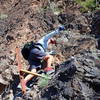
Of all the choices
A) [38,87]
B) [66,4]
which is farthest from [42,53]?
[66,4]

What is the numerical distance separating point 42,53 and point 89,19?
2.71 m

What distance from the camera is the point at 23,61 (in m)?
11.1

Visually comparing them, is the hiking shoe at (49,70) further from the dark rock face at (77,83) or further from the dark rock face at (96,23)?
the dark rock face at (96,23)

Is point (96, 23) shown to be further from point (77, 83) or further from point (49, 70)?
point (77, 83)

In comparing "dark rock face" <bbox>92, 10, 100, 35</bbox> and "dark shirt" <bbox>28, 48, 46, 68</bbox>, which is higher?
"dark rock face" <bbox>92, 10, 100, 35</bbox>

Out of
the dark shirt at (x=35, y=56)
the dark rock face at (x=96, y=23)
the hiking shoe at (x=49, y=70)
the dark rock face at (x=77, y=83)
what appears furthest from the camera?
the dark rock face at (x=96, y=23)

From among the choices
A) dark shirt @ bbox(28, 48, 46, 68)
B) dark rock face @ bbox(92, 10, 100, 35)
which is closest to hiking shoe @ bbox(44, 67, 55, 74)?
Result: dark shirt @ bbox(28, 48, 46, 68)

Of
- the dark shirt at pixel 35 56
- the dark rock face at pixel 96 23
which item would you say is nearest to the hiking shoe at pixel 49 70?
the dark shirt at pixel 35 56

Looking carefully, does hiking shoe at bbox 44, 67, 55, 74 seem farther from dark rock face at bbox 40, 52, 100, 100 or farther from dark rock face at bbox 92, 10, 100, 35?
dark rock face at bbox 92, 10, 100, 35

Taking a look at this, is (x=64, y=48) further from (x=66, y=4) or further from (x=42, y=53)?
(x=66, y=4)

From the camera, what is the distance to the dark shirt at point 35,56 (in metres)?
9.75

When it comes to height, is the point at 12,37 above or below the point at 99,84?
above

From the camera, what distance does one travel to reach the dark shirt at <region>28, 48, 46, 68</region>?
9.75 m

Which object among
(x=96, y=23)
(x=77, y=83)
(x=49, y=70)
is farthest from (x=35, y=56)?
(x=96, y=23)
